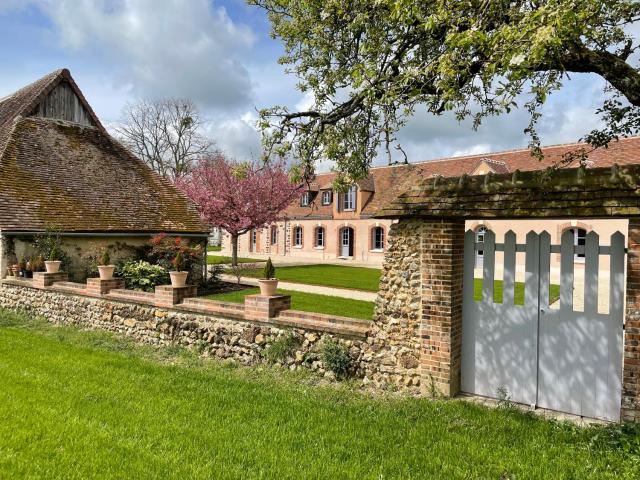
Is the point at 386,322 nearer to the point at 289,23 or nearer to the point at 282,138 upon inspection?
the point at 282,138

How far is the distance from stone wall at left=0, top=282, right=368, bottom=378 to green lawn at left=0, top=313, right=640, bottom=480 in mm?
628

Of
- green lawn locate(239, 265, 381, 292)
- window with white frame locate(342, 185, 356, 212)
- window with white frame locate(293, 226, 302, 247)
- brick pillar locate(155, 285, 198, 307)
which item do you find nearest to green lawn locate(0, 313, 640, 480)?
brick pillar locate(155, 285, 198, 307)

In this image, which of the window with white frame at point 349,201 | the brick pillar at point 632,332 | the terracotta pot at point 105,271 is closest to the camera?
the brick pillar at point 632,332

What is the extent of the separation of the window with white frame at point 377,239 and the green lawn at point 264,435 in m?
26.4

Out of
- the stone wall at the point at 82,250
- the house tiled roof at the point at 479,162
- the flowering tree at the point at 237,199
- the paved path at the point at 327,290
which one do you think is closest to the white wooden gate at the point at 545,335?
the paved path at the point at 327,290

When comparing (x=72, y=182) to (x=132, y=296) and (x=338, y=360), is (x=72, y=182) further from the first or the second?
(x=338, y=360)

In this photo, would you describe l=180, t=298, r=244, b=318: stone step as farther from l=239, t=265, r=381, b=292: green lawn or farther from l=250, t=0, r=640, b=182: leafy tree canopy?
l=239, t=265, r=381, b=292: green lawn

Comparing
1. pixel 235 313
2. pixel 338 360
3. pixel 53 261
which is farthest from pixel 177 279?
pixel 53 261

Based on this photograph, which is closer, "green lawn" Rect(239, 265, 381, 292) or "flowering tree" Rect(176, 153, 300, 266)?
"green lawn" Rect(239, 265, 381, 292)

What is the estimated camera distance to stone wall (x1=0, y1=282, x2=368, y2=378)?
6973 mm

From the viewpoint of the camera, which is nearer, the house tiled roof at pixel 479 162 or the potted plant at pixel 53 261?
the potted plant at pixel 53 261

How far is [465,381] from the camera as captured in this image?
581cm

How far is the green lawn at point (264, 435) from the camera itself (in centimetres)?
376

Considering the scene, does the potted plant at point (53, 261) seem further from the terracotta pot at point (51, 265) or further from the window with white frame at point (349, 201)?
the window with white frame at point (349, 201)
